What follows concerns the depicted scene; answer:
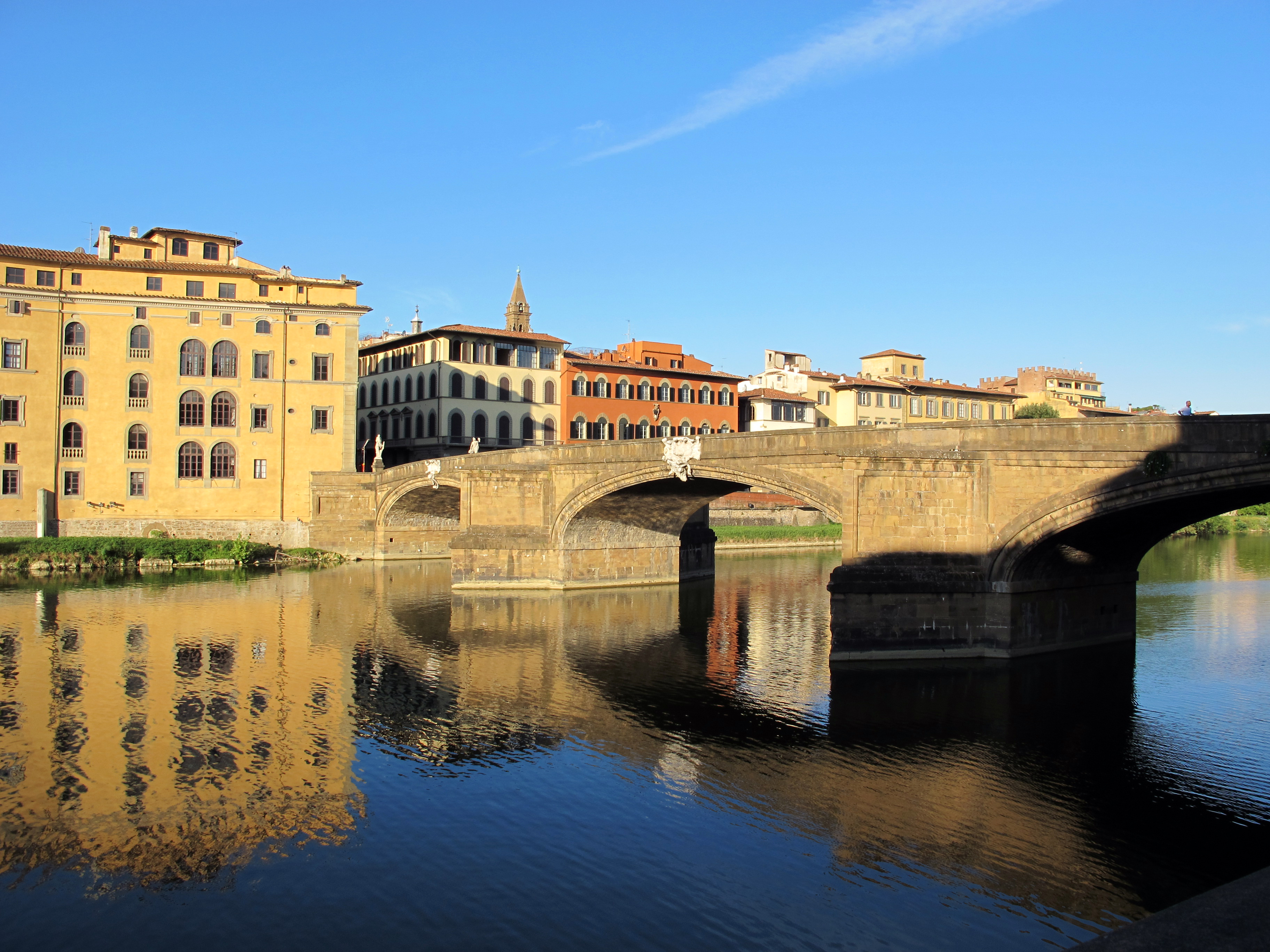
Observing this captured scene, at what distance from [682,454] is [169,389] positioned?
32938 millimetres

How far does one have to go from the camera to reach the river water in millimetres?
12953

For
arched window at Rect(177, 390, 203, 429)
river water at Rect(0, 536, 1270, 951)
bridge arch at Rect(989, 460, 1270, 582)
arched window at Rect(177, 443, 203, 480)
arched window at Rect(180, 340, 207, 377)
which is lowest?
river water at Rect(0, 536, 1270, 951)

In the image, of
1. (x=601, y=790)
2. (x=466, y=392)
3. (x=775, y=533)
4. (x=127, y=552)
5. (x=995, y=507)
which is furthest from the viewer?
(x=775, y=533)

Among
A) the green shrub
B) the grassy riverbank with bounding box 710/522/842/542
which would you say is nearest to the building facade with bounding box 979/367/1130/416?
the green shrub

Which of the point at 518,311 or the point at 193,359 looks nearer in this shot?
the point at 193,359

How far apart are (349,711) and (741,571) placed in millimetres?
33142

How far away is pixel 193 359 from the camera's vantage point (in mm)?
55188

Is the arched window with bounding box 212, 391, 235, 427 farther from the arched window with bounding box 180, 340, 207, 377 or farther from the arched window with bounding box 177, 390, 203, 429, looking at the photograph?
the arched window with bounding box 180, 340, 207, 377

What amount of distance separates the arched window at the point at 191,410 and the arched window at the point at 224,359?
149 cm

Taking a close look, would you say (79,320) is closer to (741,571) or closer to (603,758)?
(741,571)

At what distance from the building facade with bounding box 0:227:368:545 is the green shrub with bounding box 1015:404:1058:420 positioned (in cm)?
5611

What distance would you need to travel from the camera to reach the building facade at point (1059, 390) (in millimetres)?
93875

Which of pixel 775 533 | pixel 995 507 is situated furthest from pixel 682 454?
pixel 775 533

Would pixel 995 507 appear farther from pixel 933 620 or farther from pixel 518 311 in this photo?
pixel 518 311
